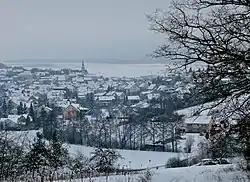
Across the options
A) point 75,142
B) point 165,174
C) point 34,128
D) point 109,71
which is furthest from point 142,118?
point 109,71

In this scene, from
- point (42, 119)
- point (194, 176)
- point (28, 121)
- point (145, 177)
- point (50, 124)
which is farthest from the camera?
point (28, 121)

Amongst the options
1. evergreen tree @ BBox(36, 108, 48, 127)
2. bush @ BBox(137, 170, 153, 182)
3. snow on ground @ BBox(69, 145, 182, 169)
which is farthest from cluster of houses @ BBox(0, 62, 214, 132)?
bush @ BBox(137, 170, 153, 182)

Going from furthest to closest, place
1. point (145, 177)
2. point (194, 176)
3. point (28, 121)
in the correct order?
1. point (28, 121)
2. point (194, 176)
3. point (145, 177)

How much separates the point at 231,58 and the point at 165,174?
3155 millimetres

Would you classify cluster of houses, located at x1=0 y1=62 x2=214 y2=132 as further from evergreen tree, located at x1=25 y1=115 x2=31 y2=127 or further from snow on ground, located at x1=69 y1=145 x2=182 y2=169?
snow on ground, located at x1=69 y1=145 x2=182 y2=169

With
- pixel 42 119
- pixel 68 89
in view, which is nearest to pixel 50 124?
pixel 42 119

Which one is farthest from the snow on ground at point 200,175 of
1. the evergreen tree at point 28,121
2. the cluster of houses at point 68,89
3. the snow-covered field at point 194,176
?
the evergreen tree at point 28,121

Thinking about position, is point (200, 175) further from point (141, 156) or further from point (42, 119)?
point (42, 119)

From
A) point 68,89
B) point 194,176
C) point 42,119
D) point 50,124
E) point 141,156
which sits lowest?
point 68,89

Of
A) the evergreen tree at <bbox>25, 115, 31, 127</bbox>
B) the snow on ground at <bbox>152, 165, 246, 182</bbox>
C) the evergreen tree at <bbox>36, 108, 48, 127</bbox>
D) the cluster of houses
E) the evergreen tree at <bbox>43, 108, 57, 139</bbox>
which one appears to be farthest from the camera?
the cluster of houses

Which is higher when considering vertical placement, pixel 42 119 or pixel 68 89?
pixel 42 119

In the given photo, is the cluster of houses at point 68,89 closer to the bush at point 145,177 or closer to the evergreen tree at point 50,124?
the evergreen tree at point 50,124

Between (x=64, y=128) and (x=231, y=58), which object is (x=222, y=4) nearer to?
(x=231, y=58)

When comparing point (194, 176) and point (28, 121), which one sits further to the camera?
point (28, 121)
